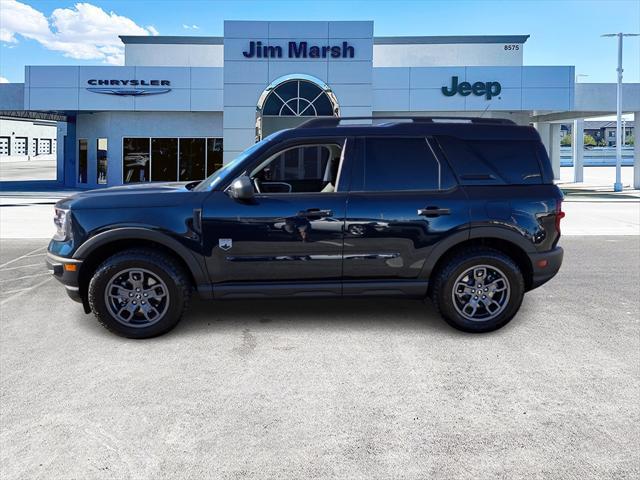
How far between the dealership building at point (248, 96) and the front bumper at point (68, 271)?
21.4 m

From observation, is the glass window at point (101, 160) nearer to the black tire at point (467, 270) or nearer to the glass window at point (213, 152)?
the glass window at point (213, 152)

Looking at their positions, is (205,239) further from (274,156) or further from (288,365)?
(288,365)

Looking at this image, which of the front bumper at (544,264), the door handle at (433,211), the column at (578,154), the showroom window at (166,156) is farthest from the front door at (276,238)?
the column at (578,154)

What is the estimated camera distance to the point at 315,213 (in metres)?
5.50

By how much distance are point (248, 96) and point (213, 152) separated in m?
5.66

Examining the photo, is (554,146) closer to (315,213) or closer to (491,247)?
(491,247)

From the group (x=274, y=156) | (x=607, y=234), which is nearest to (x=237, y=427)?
(x=274, y=156)

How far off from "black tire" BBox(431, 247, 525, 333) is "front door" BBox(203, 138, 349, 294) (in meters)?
0.98

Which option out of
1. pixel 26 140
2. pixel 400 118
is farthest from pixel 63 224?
pixel 26 140

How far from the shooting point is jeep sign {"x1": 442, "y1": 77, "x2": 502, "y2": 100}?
100 ft

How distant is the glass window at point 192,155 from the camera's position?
31781 mm

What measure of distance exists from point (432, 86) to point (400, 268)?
26.6 m

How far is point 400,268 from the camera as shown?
18.6ft

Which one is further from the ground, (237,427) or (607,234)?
(607,234)
